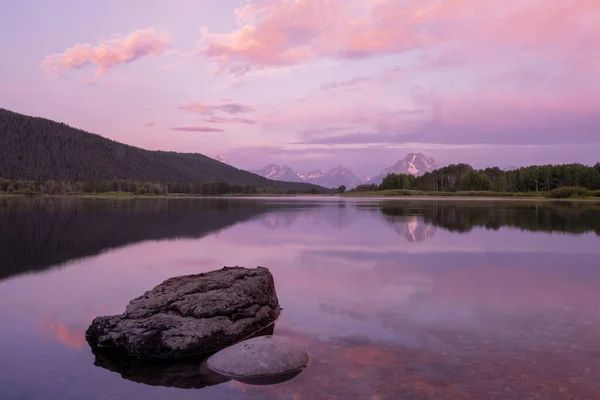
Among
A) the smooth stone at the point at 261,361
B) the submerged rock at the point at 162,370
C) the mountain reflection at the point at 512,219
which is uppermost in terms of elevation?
the mountain reflection at the point at 512,219

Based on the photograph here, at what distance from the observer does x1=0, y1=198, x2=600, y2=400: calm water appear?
879cm

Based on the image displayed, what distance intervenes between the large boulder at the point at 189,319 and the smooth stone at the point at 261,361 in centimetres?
107

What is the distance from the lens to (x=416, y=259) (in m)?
23.7

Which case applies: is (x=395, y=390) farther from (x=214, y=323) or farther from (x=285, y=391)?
(x=214, y=323)

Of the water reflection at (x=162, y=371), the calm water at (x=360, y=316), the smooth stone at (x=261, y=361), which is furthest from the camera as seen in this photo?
the smooth stone at (x=261, y=361)

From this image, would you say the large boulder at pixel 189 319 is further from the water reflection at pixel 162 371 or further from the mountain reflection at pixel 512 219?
the mountain reflection at pixel 512 219

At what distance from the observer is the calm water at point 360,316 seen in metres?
8.79

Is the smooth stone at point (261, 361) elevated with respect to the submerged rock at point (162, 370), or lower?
elevated

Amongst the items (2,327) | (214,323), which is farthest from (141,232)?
(214,323)

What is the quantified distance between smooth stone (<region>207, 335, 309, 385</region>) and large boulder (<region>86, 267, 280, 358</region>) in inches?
42.2

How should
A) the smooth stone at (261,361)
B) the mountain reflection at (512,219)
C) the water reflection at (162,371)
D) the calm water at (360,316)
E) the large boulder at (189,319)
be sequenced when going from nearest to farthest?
the calm water at (360,316) → the water reflection at (162,371) → the smooth stone at (261,361) → the large boulder at (189,319) → the mountain reflection at (512,219)

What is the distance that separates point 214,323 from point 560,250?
22.8m

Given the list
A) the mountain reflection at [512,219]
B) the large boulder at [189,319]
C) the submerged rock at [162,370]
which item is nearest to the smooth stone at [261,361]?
the submerged rock at [162,370]

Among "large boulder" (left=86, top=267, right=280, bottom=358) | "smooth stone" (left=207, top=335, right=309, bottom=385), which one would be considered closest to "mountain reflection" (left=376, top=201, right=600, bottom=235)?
"large boulder" (left=86, top=267, right=280, bottom=358)
